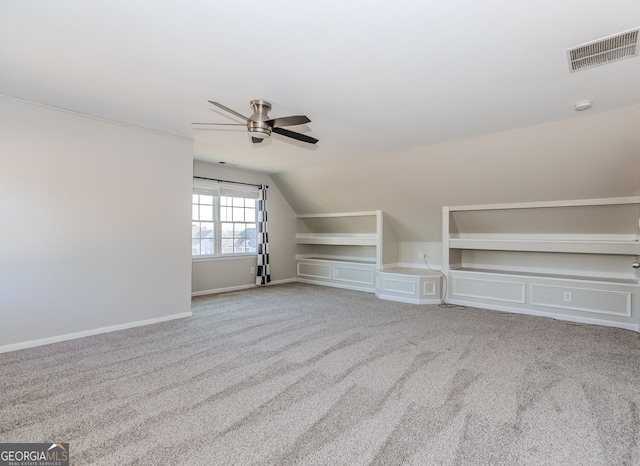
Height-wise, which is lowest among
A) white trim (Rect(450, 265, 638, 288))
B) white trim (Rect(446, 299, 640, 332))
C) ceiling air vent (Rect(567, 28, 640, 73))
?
white trim (Rect(446, 299, 640, 332))

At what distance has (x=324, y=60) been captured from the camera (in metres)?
2.45

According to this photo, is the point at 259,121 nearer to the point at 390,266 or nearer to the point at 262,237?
the point at 262,237

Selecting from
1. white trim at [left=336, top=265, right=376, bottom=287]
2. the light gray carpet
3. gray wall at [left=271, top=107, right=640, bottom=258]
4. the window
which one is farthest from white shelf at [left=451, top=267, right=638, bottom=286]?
the window

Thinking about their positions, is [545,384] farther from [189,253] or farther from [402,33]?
[189,253]

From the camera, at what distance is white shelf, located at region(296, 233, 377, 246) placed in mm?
6504

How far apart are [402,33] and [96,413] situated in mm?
3200

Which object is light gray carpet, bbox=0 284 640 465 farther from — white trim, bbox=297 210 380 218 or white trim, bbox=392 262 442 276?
white trim, bbox=297 210 380 218

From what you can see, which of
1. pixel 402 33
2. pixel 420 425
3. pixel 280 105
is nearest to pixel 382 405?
pixel 420 425

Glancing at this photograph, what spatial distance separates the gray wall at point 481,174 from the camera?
3.68 metres

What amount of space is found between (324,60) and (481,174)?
10.5ft

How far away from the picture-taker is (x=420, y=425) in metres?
2.02
